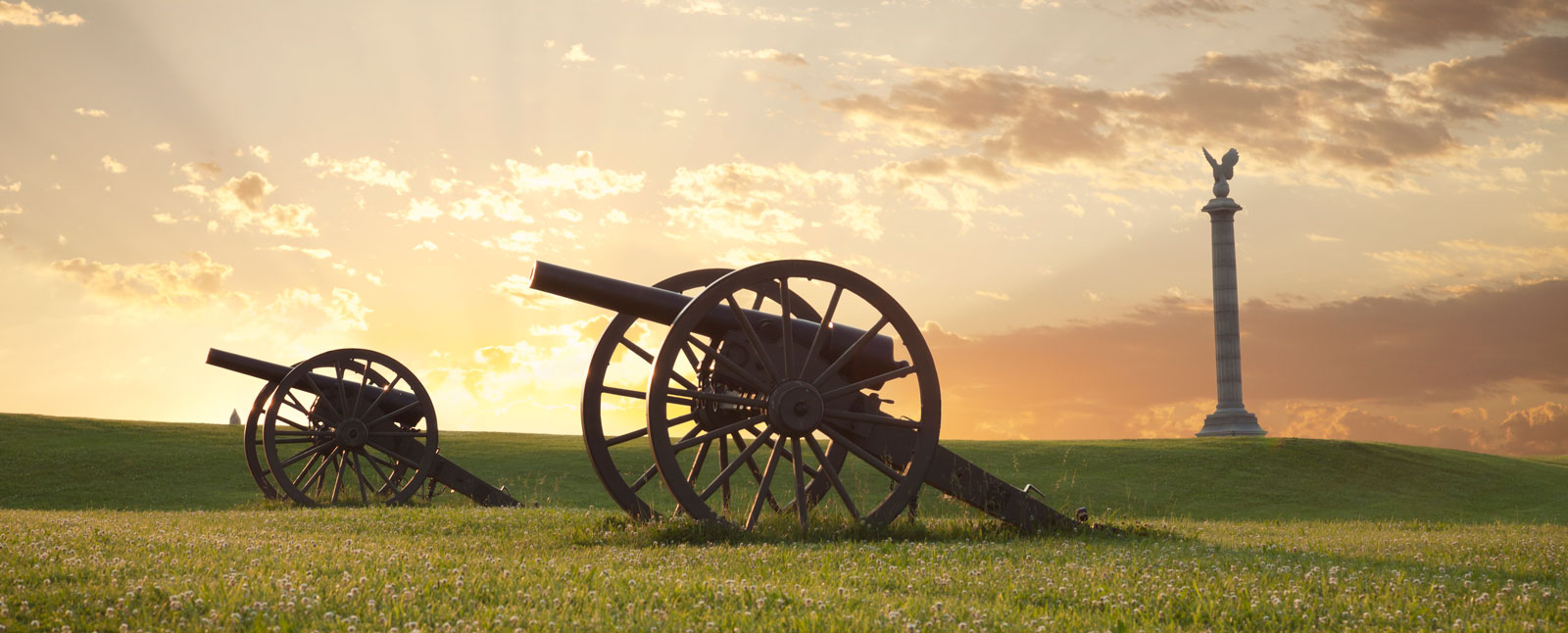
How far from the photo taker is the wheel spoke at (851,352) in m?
11.5

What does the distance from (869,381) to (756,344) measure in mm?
1347

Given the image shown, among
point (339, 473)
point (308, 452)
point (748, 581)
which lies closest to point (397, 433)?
point (339, 473)

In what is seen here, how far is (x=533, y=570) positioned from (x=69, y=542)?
4.56 m

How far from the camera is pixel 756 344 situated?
11.2 meters

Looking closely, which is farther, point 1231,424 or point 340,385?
point 1231,424

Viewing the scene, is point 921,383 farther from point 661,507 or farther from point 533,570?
point 661,507

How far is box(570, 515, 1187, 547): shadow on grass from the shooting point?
10.9 meters

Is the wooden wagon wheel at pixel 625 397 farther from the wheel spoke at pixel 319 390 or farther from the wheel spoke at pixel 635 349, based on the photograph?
the wheel spoke at pixel 319 390

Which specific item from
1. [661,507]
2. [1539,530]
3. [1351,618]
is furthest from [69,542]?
[1539,530]

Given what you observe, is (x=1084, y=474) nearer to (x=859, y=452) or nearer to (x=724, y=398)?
(x=859, y=452)

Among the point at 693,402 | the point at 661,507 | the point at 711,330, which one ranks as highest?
the point at 711,330

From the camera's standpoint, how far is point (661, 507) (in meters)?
23.2

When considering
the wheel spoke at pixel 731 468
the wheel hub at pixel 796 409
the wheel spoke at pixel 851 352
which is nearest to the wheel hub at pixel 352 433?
the wheel spoke at pixel 731 468

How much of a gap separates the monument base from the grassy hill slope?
10.6 meters
